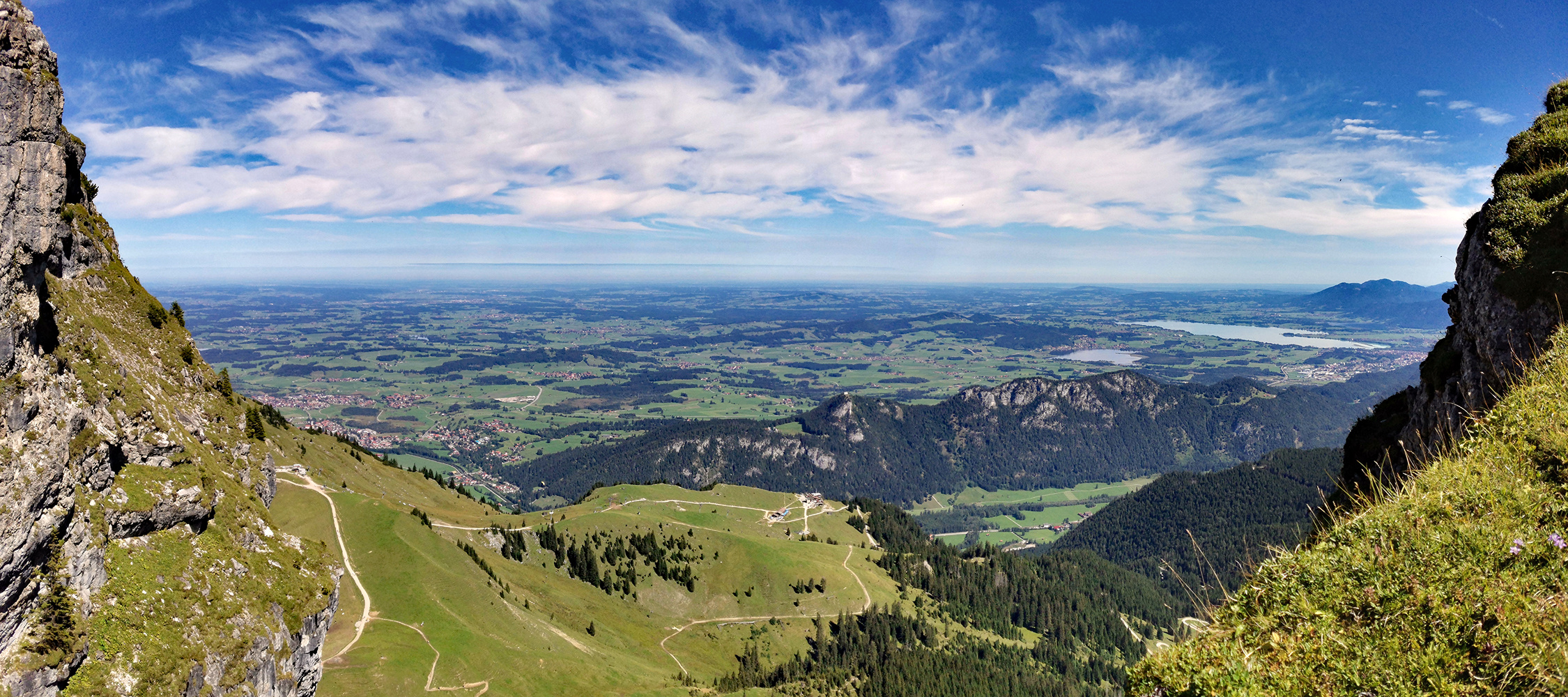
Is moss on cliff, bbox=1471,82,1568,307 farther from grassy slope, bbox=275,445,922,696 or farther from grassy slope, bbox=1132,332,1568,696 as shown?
grassy slope, bbox=275,445,922,696

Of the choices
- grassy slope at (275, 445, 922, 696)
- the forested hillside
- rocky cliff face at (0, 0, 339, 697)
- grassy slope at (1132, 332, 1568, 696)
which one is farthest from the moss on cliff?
grassy slope at (275, 445, 922, 696)

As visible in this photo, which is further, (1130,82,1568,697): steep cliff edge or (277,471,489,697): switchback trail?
(277,471,489,697): switchback trail

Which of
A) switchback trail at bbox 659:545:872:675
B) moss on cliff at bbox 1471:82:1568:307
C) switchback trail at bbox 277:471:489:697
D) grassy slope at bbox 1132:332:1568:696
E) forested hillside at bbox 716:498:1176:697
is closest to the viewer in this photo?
grassy slope at bbox 1132:332:1568:696

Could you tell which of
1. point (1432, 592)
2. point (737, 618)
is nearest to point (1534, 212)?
point (1432, 592)

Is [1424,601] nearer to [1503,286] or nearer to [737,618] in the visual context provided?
[1503,286]

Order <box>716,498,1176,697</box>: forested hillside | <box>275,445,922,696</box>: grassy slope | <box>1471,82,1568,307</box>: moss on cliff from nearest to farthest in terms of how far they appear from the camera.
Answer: <box>1471,82,1568,307</box>: moss on cliff, <box>275,445,922,696</box>: grassy slope, <box>716,498,1176,697</box>: forested hillside

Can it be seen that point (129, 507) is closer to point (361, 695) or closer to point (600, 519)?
point (361, 695)

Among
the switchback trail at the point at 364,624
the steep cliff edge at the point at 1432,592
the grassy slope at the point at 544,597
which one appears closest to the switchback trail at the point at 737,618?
the grassy slope at the point at 544,597

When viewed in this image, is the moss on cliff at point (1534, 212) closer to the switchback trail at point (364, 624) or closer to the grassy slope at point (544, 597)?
the grassy slope at point (544, 597)
